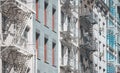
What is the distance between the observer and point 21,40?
4772 centimetres

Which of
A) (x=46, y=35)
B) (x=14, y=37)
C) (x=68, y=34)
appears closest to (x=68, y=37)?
(x=68, y=34)

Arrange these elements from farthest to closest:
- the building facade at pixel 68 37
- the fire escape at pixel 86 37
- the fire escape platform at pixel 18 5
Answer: the fire escape at pixel 86 37 → the building facade at pixel 68 37 → the fire escape platform at pixel 18 5

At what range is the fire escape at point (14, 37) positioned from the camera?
1769 inches

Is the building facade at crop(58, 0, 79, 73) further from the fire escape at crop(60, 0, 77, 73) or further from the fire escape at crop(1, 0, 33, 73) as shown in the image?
the fire escape at crop(1, 0, 33, 73)

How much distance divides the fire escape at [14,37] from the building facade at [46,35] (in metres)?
3.63

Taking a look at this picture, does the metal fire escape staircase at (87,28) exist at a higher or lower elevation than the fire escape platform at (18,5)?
lower

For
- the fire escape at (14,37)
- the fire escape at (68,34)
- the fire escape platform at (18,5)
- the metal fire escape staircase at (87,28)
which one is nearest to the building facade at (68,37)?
the fire escape at (68,34)

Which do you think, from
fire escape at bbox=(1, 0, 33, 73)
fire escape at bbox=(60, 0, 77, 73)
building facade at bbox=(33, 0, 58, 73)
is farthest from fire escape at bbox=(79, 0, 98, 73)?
fire escape at bbox=(1, 0, 33, 73)

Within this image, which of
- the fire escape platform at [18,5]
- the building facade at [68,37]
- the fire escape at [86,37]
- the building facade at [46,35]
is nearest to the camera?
the fire escape platform at [18,5]

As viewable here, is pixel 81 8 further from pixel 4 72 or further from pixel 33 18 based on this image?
pixel 4 72

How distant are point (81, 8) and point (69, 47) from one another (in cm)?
882

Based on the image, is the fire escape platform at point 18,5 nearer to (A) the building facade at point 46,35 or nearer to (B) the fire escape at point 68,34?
(A) the building facade at point 46,35

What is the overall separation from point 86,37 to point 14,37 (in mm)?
28832

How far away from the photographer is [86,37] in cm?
7450
